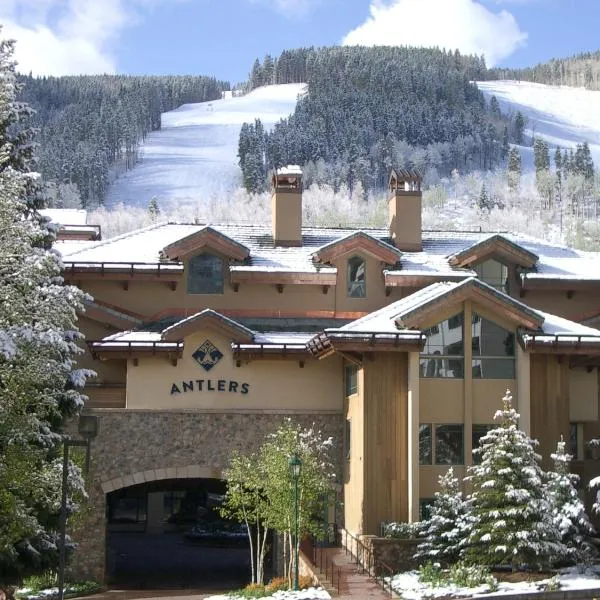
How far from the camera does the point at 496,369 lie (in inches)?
1119

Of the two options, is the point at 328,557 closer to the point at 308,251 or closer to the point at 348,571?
the point at 348,571

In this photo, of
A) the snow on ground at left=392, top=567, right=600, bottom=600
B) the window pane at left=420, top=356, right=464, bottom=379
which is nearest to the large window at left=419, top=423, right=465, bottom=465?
the window pane at left=420, top=356, right=464, bottom=379

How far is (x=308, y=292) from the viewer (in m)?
34.1

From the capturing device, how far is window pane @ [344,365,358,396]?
96.0 ft

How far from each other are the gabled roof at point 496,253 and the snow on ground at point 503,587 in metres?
12.1

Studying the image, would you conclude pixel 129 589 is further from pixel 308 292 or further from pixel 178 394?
pixel 308 292

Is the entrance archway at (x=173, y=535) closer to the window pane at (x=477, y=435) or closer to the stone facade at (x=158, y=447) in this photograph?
the stone facade at (x=158, y=447)

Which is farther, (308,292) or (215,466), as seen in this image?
(308,292)

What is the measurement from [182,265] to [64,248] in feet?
16.2

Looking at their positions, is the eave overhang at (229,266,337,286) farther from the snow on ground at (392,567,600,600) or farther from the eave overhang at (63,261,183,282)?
the snow on ground at (392,567,600,600)

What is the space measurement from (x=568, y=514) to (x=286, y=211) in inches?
592

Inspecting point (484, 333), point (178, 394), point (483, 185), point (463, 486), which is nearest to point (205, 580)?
point (178, 394)

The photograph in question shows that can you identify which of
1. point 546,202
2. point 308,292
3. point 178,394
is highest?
point 546,202

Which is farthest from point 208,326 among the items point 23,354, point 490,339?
point 23,354
